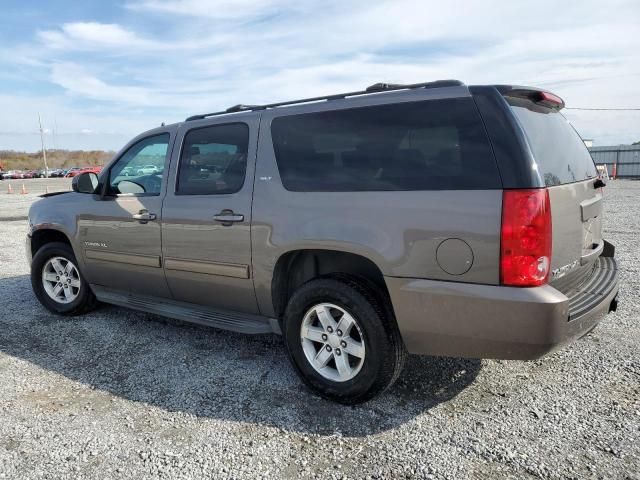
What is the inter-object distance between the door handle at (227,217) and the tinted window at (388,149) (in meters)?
0.43

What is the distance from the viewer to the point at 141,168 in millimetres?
4633

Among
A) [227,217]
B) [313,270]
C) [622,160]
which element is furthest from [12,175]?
[313,270]

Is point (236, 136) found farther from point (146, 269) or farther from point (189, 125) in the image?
point (146, 269)

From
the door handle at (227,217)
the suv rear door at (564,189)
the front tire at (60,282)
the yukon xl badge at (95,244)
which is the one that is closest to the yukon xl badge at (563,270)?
the suv rear door at (564,189)

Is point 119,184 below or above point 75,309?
above

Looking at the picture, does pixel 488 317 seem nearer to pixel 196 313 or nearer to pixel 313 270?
pixel 313 270

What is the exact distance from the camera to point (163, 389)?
3543 millimetres

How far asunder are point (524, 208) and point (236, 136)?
2.15 metres

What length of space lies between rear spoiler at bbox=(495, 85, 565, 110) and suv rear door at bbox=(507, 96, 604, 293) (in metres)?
0.02

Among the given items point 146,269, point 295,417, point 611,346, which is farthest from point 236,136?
point 611,346

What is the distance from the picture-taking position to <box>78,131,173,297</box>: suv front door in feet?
14.0

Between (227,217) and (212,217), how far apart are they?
0.52 ft

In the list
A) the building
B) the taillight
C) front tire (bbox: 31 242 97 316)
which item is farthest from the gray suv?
the building

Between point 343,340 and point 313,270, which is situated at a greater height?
point 313,270
